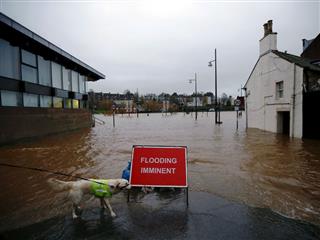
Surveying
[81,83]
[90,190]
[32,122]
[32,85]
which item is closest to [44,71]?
[32,85]

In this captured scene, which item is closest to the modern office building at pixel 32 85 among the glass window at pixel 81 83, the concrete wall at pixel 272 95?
the glass window at pixel 81 83

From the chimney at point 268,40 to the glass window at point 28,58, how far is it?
1742cm

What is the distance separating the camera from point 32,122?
46.8ft

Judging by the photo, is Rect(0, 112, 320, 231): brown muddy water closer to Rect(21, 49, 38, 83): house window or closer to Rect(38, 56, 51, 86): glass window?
Rect(21, 49, 38, 83): house window

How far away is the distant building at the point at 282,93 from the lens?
12.7 meters

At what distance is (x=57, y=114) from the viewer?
17531 millimetres

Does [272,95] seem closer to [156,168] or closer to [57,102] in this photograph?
[156,168]

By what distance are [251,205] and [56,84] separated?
18.1m

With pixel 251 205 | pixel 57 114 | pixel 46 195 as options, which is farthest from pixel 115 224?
pixel 57 114

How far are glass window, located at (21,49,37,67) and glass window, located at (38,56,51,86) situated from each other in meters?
0.60

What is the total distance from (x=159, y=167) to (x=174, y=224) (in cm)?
130

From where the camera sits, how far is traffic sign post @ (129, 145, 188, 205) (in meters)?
4.52

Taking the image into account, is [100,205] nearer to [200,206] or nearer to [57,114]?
[200,206]

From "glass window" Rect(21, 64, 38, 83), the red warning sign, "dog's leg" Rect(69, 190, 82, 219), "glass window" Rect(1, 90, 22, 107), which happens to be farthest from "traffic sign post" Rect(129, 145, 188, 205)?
"glass window" Rect(21, 64, 38, 83)
